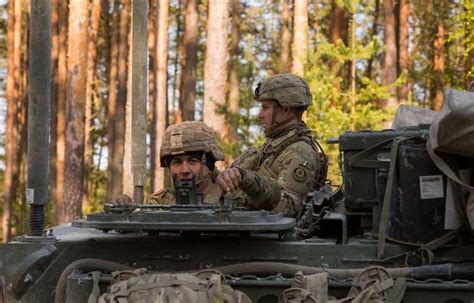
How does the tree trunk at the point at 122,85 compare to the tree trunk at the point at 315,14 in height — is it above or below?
below

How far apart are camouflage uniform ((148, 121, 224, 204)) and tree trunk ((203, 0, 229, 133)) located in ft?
44.7

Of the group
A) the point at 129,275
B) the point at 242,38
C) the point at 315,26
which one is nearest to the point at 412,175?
the point at 129,275

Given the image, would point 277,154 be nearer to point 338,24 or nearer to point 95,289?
point 95,289

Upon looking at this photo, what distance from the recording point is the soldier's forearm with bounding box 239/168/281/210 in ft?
16.9

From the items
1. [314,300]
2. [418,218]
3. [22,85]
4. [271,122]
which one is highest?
[22,85]

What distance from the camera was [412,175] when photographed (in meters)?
4.71

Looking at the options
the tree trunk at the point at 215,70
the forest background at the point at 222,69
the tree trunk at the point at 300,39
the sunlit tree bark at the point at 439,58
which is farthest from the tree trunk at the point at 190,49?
the sunlit tree bark at the point at 439,58

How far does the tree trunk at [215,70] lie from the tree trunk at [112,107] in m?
9.63

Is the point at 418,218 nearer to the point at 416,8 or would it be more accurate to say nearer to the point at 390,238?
the point at 390,238

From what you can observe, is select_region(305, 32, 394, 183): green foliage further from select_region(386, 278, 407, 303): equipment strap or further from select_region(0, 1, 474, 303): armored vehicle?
select_region(386, 278, 407, 303): equipment strap

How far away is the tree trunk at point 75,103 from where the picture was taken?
22062 mm

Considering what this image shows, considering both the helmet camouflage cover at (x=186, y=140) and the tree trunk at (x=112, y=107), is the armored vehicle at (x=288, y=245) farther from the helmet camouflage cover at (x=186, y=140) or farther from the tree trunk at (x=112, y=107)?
the tree trunk at (x=112, y=107)

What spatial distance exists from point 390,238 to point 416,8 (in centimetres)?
2597

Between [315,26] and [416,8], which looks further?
[315,26]
